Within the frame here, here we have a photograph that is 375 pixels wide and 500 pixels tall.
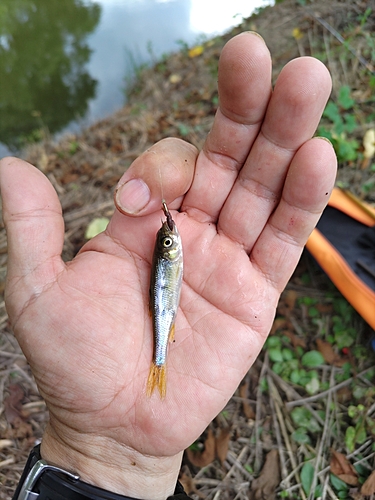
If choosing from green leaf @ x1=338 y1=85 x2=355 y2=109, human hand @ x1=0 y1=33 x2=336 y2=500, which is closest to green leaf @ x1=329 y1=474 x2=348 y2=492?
human hand @ x1=0 y1=33 x2=336 y2=500

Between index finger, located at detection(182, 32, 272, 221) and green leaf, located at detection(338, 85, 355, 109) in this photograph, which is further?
green leaf, located at detection(338, 85, 355, 109)

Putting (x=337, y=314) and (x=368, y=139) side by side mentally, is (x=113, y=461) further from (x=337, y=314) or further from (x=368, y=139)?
(x=368, y=139)

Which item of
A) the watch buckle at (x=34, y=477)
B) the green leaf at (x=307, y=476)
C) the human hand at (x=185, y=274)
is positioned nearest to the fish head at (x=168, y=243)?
the human hand at (x=185, y=274)

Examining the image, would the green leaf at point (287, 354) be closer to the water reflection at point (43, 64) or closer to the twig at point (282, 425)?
the twig at point (282, 425)

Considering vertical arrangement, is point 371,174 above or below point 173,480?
above

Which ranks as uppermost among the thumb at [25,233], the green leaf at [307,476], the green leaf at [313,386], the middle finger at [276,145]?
the middle finger at [276,145]

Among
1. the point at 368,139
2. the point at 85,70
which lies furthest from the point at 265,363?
the point at 85,70

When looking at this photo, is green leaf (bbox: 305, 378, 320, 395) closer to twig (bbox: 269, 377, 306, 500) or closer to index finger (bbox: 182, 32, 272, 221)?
twig (bbox: 269, 377, 306, 500)
